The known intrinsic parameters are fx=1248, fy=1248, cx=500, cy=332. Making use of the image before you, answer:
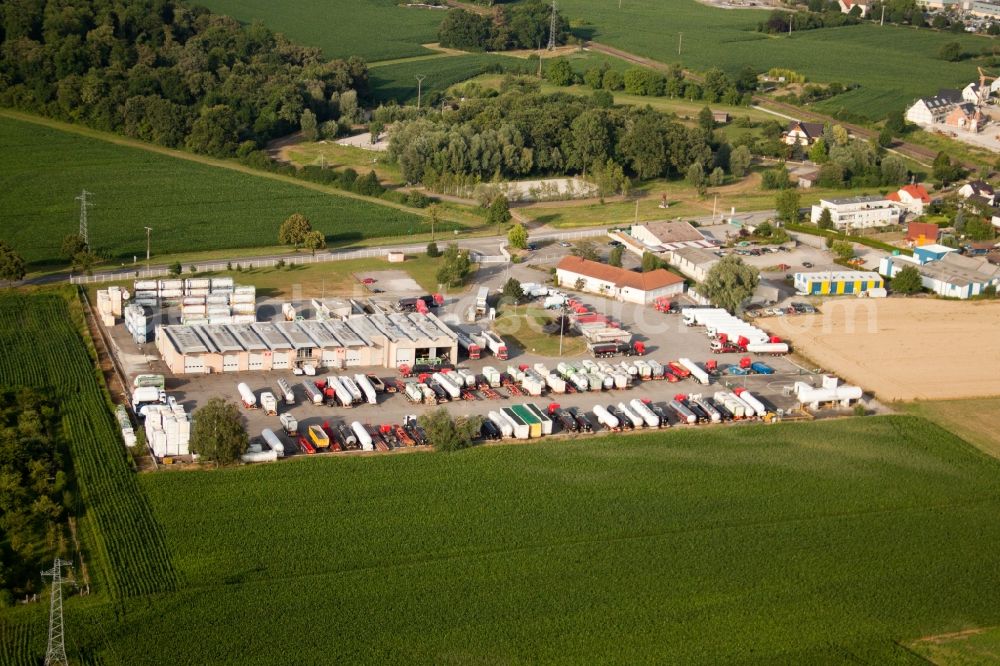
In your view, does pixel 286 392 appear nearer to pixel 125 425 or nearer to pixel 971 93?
pixel 125 425

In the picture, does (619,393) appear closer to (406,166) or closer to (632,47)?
(406,166)

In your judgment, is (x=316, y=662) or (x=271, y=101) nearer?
(x=316, y=662)

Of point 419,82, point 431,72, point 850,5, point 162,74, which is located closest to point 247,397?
point 162,74

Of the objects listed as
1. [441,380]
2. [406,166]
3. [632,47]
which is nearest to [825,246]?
[406,166]

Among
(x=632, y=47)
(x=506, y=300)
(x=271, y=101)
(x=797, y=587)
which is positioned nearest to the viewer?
(x=797, y=587)

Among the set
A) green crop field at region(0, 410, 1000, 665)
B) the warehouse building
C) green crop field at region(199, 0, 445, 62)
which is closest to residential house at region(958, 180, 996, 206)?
the warehouse building

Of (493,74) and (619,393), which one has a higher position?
(493,74)

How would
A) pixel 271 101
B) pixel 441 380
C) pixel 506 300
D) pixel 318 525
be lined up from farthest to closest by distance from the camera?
pixel 271 101, pixel 506 300, pixel 441 380, pixel 318 525

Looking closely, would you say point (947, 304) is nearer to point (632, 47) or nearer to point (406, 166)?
point (406, 166)
